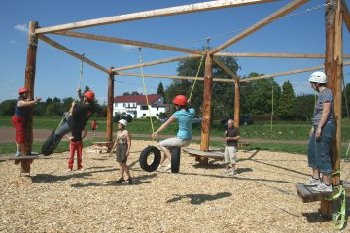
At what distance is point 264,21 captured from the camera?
859 centimetres

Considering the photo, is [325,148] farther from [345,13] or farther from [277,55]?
[277,55]

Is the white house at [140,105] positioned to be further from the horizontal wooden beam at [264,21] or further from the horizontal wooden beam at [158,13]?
the horizontal wooden beam at [158,13]

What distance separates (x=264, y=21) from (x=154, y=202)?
468cm

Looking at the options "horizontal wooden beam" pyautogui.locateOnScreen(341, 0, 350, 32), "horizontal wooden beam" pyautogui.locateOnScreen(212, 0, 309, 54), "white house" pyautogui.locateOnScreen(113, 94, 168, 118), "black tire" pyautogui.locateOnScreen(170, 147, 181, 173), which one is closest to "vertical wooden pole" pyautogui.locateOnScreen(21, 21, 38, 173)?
"black tire" pyautogui.locateOnScreen(170, 147, 181, 173)

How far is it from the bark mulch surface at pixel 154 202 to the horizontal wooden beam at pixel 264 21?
144 inches

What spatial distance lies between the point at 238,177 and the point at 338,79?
464cm

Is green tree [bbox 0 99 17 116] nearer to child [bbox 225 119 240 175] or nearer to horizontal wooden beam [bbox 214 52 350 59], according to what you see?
horizontal wooden beam [bbox 214 52 350 59]

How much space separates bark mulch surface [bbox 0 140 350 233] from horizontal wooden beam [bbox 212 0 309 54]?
3.67 m

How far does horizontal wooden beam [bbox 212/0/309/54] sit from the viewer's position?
285 inches

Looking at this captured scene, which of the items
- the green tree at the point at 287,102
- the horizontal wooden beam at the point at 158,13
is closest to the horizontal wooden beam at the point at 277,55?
the horizontal wooden beam at the point at 158,13

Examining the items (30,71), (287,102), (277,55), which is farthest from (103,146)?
(287,102)

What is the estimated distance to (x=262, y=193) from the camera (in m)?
8.20

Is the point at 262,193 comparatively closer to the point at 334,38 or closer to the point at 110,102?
the point at 334,38

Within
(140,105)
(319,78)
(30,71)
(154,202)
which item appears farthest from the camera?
(140,105)
